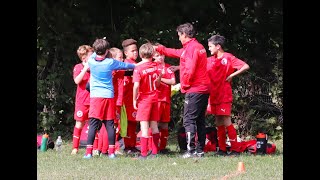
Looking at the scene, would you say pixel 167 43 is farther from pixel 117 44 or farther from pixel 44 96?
pixel 44 96

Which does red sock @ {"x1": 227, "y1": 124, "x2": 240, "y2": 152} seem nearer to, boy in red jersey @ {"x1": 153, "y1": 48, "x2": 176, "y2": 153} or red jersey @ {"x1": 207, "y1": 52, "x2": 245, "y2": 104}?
red jersey @ {"x1": 207, "y1": 52, "x2": 245, "y2": 104}

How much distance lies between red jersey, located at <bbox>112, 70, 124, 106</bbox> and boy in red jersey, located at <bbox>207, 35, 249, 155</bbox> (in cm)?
125

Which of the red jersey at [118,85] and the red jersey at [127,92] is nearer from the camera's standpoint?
the red jersey at [118,85]

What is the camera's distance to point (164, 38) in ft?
44.1

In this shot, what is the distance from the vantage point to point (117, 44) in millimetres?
13500

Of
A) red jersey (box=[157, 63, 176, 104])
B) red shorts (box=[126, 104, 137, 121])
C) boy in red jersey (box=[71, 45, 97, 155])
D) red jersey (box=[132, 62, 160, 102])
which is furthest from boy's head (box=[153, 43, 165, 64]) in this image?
boy in red jersey (box=[71, 45, 97, 155])

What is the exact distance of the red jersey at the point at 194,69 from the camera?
949cm

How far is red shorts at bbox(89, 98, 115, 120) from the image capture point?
9.52 m

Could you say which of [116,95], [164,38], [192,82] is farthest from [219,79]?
[164,38]

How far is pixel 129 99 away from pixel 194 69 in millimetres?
1430

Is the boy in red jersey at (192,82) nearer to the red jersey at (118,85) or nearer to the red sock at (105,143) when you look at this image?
the red jersey at (118,85)

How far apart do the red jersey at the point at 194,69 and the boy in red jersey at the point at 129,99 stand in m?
0.98

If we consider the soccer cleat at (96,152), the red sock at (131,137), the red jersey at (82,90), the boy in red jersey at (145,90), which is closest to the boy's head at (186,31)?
the boy in red jersey at (145,90)
